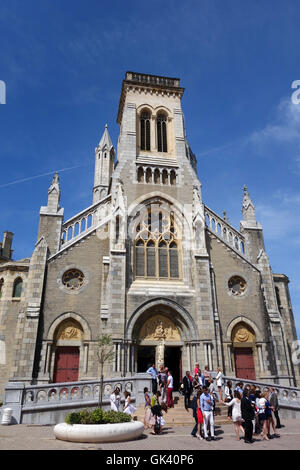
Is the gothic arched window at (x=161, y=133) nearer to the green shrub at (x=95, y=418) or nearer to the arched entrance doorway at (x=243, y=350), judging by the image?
the arched entrance doorway at (x=243, y=350)

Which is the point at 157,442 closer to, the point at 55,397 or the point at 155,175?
the point at 55,397

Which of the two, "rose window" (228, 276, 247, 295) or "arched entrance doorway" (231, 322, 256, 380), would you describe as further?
"rose window" (228, 276, 247, 295)

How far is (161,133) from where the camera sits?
29.4 m

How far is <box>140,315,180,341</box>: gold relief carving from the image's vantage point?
21.8m

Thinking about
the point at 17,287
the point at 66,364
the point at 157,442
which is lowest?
the point at 157,442

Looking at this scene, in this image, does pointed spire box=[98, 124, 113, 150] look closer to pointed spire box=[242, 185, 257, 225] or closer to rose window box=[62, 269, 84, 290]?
pointed spire box=[242, 185, 257, 225]

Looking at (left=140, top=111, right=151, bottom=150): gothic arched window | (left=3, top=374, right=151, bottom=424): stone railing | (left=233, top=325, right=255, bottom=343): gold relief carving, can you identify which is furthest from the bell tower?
(left=3, top=374, right=151, bottom=424): stone railing

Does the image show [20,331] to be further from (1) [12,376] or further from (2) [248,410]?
(2) [248,410]

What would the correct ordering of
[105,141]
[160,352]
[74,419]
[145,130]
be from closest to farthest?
1. [74,419]
2. [160,352]
3. [145,130]
4. [105,141]

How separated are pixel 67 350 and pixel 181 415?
8446 mm

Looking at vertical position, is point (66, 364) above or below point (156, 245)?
below

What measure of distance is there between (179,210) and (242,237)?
17.2 feet

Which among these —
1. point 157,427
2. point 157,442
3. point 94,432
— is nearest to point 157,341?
point 157,427
